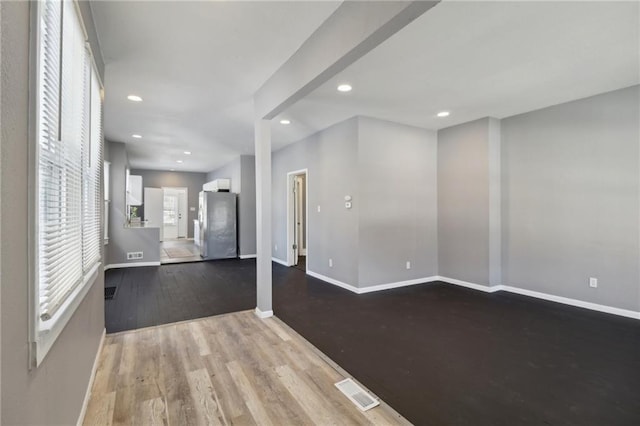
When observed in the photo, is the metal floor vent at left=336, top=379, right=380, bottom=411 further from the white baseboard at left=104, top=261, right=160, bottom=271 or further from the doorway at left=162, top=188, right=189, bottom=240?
the doorway at left=162, top=188, right=189, bottom=240

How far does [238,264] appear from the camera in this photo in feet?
22.7

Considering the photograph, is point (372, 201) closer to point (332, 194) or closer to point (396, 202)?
point (396, 202)

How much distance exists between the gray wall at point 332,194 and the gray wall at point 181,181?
22.4ft

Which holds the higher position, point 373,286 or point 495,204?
point 495,204

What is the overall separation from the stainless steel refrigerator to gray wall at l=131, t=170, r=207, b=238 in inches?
167

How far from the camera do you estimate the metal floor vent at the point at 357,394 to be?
6.33 feet

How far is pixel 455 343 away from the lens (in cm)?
287

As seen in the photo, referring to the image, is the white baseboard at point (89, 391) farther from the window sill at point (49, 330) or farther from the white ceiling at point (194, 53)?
the white ceiling at point (194, 53)

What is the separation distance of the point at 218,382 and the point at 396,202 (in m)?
3.76

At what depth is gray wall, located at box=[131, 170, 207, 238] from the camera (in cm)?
1091

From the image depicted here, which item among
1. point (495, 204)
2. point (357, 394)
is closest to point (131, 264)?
point (357, 394)

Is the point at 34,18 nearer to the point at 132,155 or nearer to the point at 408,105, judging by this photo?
the point at 408,105

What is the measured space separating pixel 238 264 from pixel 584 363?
6.10 m

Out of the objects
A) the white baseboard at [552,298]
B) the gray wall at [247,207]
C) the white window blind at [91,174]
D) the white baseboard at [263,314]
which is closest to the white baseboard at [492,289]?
the white baseboard at [552,298]
